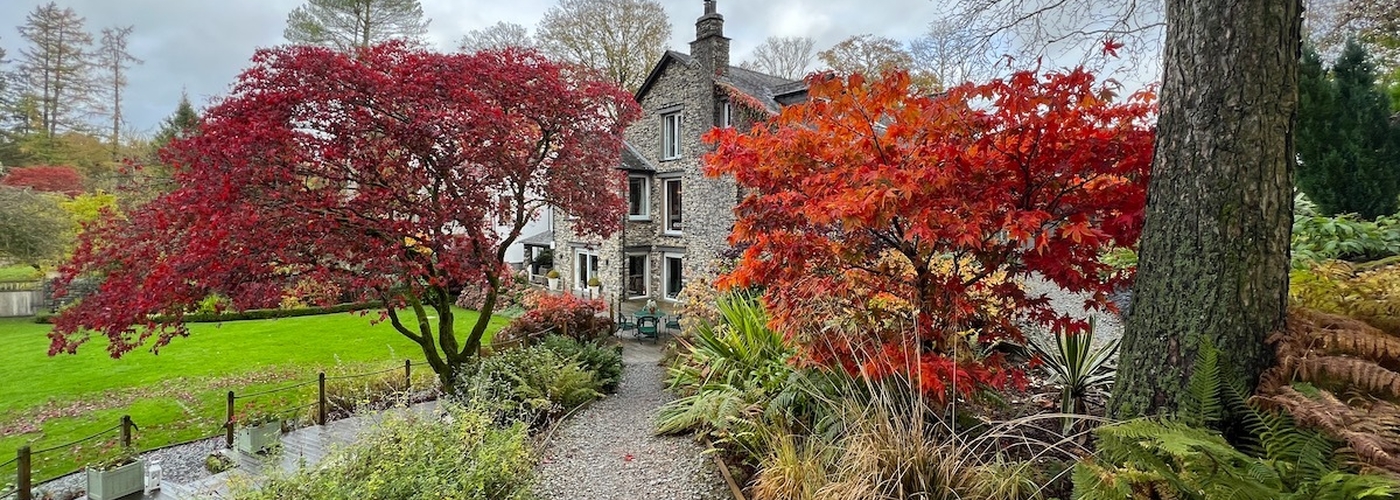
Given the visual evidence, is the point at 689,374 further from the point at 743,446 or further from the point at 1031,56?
the point at 1031,56

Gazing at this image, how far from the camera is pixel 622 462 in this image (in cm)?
478

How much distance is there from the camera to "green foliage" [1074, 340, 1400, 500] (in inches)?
76.2

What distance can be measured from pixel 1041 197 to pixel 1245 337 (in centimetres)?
117

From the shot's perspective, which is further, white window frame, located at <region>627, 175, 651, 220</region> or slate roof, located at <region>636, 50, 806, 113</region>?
white window frame, located at <region>627, 175, 651, 220</region>

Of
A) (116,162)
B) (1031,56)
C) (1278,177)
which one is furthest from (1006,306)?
(116,162)

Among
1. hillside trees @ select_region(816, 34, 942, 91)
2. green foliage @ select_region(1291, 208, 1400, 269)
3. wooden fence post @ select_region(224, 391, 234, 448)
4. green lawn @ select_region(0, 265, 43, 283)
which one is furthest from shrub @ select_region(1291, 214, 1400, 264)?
green lawn @ select_region(0, 265, 43, 283)

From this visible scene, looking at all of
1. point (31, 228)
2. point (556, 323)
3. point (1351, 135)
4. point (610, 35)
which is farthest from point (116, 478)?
point (610, 35)

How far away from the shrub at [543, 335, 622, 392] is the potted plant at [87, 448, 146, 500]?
13.3 ft

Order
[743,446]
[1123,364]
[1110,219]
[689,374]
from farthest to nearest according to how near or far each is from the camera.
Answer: [689,374], [743,446], [1110,219], [1123,364]

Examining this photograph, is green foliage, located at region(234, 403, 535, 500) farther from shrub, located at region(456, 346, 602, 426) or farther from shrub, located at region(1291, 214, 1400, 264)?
shrub, located at region(1291, 214, 1400, 264)

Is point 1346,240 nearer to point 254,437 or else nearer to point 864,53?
point 254,437

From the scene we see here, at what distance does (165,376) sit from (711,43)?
40.1ft

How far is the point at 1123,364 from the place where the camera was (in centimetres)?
304

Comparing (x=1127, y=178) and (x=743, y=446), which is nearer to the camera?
(x=1127, y=178)
